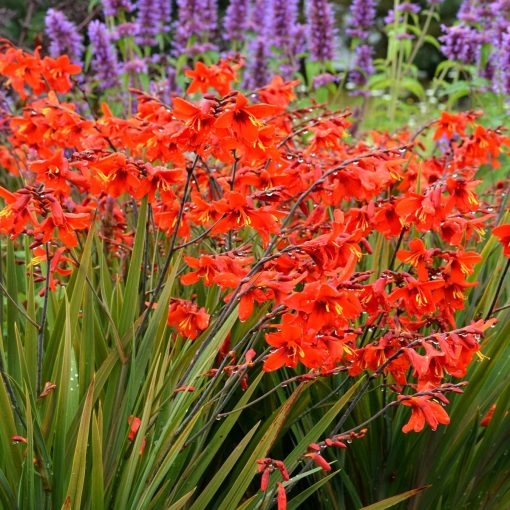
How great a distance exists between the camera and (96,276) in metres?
2.71

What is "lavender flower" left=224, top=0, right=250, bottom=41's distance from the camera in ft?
20.9

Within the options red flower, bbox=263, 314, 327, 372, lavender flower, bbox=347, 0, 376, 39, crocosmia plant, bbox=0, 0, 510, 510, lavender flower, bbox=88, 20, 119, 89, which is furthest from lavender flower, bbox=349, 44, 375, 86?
red flower, bbox=263, 314, 327, 372

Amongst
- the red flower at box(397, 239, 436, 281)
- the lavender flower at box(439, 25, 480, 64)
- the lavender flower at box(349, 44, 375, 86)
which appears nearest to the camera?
the red flower at box(397, 239, 436, 281)

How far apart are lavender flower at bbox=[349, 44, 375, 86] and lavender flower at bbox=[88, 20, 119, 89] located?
2107 millimetres

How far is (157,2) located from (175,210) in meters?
4.45

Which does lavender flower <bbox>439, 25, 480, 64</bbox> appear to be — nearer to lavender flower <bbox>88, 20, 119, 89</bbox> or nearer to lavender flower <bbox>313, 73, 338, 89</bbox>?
lavender flower <bbox>313, 73, 338, 89</bbox>

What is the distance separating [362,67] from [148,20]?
5.67 ft

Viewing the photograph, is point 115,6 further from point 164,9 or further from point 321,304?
point 321,304

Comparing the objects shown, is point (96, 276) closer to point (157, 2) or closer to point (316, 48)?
point (316, 48)

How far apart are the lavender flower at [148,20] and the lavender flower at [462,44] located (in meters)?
2.15

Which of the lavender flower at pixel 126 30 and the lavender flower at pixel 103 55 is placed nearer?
the lavender flower at pixel 103 55

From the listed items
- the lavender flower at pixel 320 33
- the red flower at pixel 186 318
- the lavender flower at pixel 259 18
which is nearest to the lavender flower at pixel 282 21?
the lavender flower at pixel 320 33

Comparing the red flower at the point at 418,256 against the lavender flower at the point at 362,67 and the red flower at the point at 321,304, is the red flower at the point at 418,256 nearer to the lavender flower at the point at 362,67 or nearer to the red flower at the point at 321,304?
the red flower at the point at 321,304

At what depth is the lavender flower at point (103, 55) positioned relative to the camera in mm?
5066
